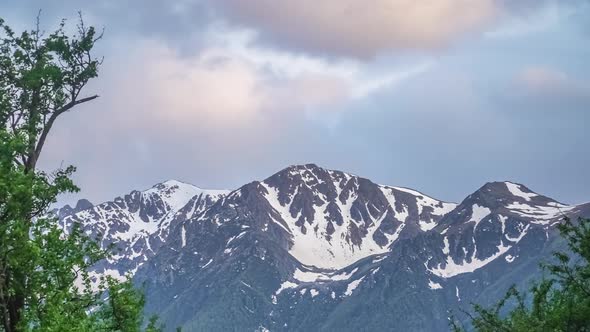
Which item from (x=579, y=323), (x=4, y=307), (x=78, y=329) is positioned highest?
(x=4, y=307)

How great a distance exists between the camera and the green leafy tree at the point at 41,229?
34.4m

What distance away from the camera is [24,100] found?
44.2m

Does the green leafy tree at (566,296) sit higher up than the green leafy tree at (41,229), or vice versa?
the green leafy tree at (41,229)

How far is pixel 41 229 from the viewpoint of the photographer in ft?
119

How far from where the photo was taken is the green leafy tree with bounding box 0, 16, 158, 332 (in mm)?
34375

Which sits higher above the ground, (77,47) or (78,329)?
(77,47)

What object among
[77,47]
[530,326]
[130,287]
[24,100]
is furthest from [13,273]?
[530,326]

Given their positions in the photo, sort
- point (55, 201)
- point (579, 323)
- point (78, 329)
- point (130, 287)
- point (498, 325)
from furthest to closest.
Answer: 1. point (498, 325)
2. point (579, 323)
3. point (130, 287)
4. point (55, 201)
5. point (78, 329)

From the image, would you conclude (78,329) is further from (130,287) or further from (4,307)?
(130,287)

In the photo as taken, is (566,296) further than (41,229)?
Yes

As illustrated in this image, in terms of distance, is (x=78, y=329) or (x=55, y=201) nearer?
(x=78, y=329)

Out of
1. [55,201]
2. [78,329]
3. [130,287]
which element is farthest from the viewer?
[130,287]

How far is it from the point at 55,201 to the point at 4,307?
6.96m

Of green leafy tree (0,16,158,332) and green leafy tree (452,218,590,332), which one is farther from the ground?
green leafy tree (0,16,158,332)
